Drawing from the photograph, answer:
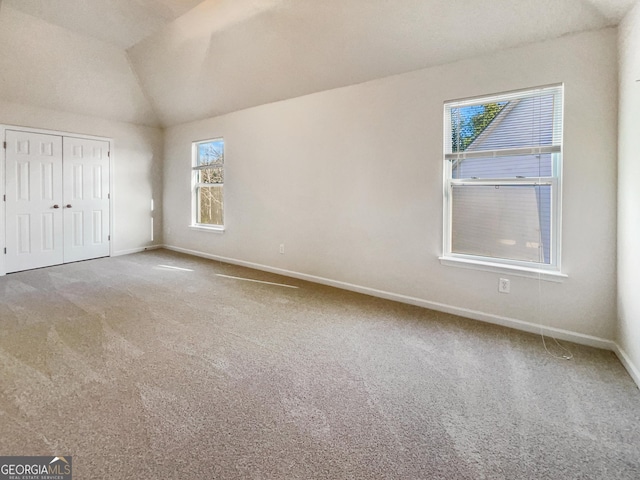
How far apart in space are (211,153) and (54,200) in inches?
97.8

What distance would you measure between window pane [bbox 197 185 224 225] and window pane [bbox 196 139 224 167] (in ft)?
1.49

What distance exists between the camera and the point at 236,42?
12.6 feet

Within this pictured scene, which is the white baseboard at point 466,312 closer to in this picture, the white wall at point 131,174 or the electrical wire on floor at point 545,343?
the electrical wire on floor at point 545,343

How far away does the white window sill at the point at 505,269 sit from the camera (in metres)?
2.65

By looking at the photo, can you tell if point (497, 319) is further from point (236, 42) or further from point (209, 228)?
point (209, 228)

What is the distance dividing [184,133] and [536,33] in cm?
547

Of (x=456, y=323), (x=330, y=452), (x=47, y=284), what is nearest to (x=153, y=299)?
(x=47, y=284)

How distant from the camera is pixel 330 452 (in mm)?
1434

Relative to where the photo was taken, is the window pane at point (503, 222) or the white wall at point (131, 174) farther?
the white wall at point (131, 174)

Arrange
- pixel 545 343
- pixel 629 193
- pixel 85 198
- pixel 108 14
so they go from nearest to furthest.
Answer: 1. pixel 629 193
2. pixel 545 343
3. pixel 108 14
4. pixel 85 198

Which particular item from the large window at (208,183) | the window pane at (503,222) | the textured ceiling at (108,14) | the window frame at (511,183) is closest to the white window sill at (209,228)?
the large window at (208,183)

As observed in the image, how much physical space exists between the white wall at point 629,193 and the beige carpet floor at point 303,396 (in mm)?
271

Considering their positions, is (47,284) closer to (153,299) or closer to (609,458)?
(153,299)

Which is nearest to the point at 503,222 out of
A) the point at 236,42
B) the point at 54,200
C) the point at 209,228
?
the point at 236,42
